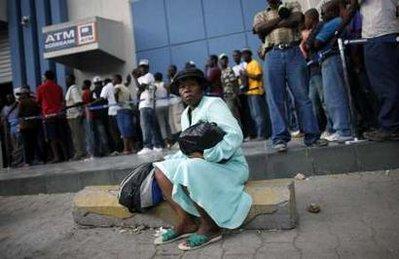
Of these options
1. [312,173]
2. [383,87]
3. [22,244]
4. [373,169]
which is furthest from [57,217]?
[383,87]

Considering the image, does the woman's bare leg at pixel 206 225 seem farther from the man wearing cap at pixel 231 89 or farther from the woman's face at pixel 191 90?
the man wearing cap at pixel 231 89

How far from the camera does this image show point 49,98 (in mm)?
7941

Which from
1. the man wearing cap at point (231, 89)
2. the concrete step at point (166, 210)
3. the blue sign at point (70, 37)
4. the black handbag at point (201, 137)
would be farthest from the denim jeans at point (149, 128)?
the black handbag at point (201, 137)

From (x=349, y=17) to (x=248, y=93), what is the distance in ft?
9.92

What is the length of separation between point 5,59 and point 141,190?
1113 cm

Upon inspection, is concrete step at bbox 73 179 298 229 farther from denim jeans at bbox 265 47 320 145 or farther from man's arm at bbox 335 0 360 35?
man's arm at bbox 335 0 360 35

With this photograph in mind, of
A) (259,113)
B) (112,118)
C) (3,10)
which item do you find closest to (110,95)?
(112,118)

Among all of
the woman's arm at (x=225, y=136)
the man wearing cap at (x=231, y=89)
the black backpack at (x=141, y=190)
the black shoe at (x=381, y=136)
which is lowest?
the black backpack at (x=141, y=190)

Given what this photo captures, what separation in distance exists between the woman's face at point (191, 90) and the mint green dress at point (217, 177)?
11 centimetres

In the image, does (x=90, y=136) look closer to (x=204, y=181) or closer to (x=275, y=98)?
(x=275, y=98)

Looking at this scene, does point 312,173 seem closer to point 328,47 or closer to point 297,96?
point 297,96

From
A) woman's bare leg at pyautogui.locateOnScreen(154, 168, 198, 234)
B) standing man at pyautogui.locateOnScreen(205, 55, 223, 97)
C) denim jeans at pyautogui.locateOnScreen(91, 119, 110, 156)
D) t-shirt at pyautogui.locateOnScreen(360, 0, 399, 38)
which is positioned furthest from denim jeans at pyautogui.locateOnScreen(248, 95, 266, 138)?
woman's bare leg at pyautogui.locateOnScreen(154, 168, 198, 234)

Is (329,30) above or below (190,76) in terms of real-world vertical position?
above

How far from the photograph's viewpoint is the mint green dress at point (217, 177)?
303 centimetres
